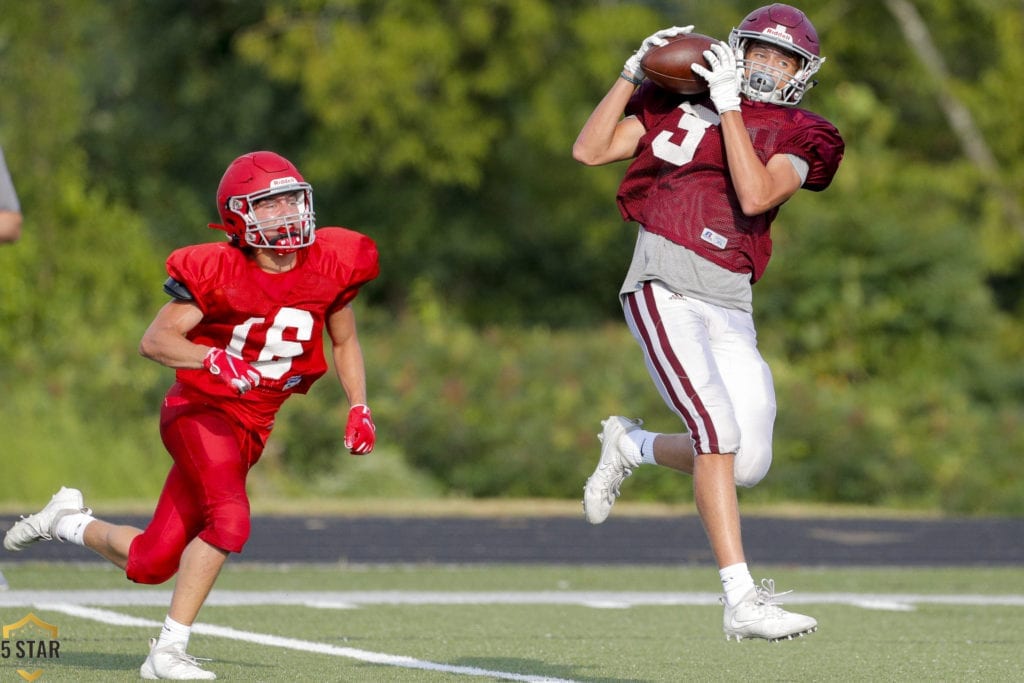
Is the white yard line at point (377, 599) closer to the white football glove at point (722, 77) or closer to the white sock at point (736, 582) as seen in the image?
the white sock at point (736, 582)

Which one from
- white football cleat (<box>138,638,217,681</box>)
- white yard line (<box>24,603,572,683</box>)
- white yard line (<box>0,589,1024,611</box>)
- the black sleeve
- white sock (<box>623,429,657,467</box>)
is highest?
the black sleeve

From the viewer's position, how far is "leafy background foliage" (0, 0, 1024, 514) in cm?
1439

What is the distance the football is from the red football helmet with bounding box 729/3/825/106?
130 mm

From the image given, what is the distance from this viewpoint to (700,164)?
5594mm

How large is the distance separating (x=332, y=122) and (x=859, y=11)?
26.8ft

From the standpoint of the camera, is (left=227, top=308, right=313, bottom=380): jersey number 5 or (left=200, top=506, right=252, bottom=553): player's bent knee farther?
(left=227, top=308, right=313, bottom=380): jersey number 5

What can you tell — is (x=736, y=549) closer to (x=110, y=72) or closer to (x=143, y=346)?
(x=143, y=346)

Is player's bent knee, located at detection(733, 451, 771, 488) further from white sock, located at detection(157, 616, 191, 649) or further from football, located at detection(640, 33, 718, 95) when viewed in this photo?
white sock, located at detection(157, 616, 191, 649)

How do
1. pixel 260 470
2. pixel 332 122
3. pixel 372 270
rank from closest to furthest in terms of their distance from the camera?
pixel 372 270 < pixel 260 470 < pixel 332 122

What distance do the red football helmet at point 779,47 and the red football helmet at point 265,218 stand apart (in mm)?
1493

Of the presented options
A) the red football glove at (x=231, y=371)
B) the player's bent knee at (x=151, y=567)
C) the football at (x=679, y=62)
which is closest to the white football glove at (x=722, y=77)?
the football at (x=679, y=62)

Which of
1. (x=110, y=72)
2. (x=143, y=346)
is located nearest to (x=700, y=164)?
(x=143, y=346)

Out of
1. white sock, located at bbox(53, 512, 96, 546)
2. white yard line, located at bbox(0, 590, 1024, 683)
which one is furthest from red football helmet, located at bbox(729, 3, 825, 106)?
white yard line, located at bbox(0, 590, 1024, 683)

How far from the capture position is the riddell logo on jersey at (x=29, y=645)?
5882mm
